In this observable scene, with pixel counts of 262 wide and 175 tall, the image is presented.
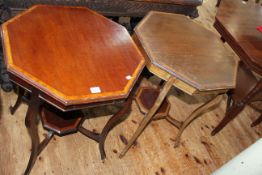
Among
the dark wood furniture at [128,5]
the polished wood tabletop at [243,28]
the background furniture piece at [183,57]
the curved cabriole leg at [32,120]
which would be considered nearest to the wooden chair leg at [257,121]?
the polished wood tabletop at [243,28]

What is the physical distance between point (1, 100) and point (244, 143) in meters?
2.12

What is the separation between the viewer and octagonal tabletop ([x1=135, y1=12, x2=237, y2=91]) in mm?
1442

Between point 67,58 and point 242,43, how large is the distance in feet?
4.53

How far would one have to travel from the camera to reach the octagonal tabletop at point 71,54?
1.15 meters

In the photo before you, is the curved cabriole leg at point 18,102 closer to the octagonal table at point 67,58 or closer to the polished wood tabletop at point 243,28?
the octagonal table at point 67,58

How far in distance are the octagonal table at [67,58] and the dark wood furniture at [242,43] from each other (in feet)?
3.08

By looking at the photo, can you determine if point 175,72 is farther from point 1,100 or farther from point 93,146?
point 1,100

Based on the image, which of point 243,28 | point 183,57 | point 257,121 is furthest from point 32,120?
point 257,121

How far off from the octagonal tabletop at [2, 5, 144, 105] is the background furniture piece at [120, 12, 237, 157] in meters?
0.11

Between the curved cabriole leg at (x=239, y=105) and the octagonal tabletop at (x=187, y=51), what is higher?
the octagonal tabletop at (x=187, y=51)

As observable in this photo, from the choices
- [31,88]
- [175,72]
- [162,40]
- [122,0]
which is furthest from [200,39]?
[31,88]

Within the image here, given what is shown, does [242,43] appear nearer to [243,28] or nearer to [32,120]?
[243,28]

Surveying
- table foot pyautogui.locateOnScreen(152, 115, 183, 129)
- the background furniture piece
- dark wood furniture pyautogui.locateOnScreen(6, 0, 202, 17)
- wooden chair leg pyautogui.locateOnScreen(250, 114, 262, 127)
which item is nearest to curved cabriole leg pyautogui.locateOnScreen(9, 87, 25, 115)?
dark wood furniture pyautogui.locateOnScreen(6, 0, 202, 17)

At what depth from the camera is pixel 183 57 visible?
1.54m
